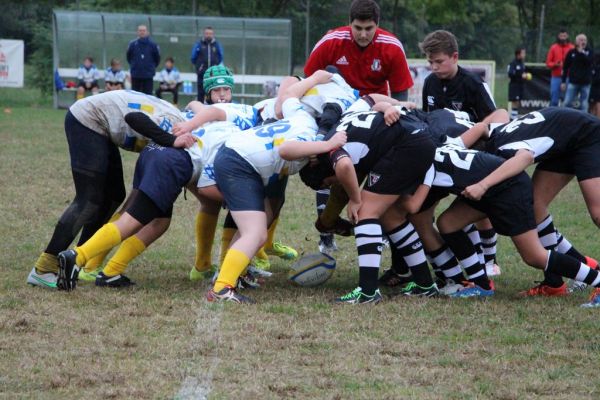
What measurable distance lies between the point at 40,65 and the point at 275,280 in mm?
25735

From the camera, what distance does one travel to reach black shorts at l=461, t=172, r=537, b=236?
6.05m

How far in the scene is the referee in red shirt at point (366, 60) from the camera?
7586 mm

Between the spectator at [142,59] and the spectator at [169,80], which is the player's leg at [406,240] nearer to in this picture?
the spectator at [142,59]

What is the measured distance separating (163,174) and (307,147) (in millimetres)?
1051

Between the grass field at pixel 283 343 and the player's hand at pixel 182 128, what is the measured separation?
3.51 ft

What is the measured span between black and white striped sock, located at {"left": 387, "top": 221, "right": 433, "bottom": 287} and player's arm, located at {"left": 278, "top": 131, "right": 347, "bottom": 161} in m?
0.84

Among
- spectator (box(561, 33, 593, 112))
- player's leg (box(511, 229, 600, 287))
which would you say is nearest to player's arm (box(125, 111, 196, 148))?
player's leg (box(511, 229, 600, 287))

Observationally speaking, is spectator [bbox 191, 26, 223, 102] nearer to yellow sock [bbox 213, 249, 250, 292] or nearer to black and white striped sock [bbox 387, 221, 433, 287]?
black and white striped sock [bbox 387, 221, 433, 287]

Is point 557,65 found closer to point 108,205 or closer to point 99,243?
point 108,205

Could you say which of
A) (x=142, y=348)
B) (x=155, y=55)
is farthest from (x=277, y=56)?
(x=142, y=348)

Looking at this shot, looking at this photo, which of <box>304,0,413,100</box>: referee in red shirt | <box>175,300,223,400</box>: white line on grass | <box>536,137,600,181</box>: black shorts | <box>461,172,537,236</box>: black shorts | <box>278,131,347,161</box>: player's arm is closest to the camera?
<box>175,300,223,400</box>: white line on grass

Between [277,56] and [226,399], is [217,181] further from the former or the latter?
[277,56]

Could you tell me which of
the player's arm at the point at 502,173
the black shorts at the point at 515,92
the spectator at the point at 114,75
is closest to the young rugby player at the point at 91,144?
the player's arm at the point at 502,173

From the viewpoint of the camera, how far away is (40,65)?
31.0 metres
